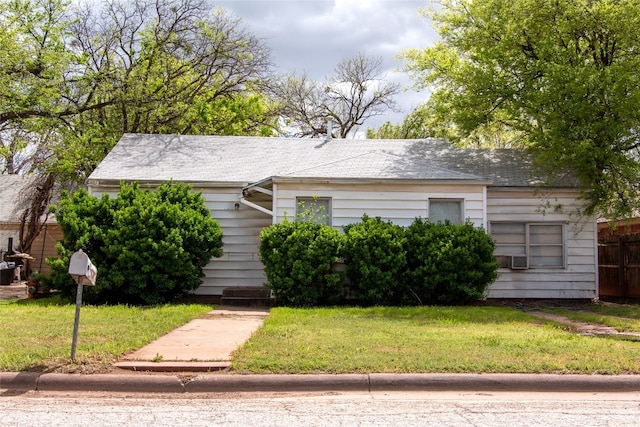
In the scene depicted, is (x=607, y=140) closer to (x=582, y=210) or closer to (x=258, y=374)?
(x=582, y=210)

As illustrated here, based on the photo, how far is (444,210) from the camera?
14.3 m

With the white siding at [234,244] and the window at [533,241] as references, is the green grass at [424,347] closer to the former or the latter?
the white siding at [234,244]

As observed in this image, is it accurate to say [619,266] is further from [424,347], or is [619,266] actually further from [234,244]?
[424,347]

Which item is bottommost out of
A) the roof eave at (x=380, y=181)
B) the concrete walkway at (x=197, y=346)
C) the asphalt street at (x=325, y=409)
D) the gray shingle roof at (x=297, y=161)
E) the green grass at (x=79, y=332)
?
the asphalt street at (x=325, y=409)

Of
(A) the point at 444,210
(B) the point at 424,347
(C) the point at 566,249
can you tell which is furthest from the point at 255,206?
(C) the point at 566,249

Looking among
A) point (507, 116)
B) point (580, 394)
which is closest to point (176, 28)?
point (507, 116)

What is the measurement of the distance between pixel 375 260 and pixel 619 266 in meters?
7.97

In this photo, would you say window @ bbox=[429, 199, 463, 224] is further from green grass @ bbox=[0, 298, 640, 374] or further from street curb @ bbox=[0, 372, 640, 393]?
street curb @ bbox=[0, 372, 640, 393]

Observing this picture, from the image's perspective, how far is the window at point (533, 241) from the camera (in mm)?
15203

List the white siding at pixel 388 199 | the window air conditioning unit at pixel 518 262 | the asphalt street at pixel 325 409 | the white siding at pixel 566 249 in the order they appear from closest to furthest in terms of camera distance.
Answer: the asphalt street at pixel 325 409 → the white siding at pixel 388 199 → the window air conditioning unit at pixel 518 262 → the white siding at pixel 566 249

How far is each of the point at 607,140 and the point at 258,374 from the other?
10.8 m

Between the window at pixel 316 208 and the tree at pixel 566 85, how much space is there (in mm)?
4725

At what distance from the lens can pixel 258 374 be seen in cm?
621

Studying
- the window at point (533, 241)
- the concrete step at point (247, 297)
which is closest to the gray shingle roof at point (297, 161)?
the window at point (533, 241)
